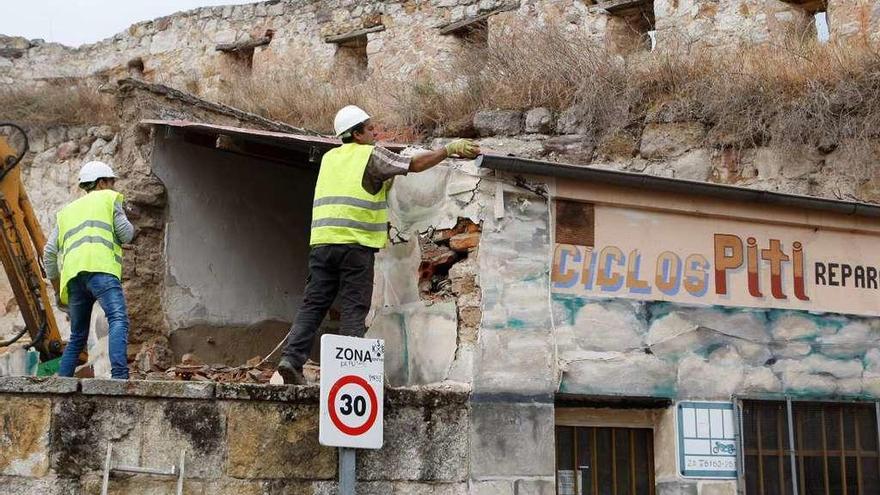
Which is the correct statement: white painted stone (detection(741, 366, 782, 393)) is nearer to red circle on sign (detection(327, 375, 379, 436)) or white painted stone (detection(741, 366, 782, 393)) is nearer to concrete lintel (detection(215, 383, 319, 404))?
red circle on sign (detection(327, 375, 379, 436))

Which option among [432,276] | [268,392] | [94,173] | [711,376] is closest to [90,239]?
[94,173]

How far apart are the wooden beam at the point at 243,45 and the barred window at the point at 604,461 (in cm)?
1286

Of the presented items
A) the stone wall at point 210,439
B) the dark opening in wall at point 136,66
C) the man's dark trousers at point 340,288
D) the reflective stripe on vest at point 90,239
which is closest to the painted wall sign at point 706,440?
the stone wall at point 210,439

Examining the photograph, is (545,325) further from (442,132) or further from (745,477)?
(442,132)

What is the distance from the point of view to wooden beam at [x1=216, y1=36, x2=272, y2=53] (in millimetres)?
19266

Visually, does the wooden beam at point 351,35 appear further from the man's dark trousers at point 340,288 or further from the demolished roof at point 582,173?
the man's dark trousers at point 340,288

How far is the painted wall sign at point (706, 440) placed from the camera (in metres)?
7.78

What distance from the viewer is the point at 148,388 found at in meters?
6.39

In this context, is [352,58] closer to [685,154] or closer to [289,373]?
[685,154]

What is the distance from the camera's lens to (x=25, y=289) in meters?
10.0

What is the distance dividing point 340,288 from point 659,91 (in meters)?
6.51

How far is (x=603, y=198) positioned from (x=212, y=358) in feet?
13.9

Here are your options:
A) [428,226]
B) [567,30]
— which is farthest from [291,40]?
[428,226]

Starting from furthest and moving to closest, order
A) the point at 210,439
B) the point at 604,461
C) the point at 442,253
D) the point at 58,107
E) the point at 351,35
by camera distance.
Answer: the point at 351,35 → the point at 58,107 → the point at 604,461 → the point at 442,253 → the point at 210,439
